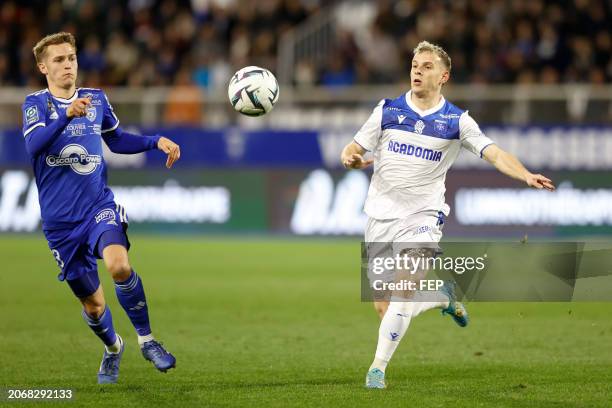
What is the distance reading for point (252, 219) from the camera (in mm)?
20422

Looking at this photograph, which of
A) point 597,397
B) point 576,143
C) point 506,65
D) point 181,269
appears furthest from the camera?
point 506,65

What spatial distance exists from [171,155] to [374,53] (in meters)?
15.0

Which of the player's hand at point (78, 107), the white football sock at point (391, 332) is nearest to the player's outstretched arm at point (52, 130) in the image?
the player's hand at point (78, 107)

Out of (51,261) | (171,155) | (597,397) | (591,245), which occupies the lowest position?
(51,261)

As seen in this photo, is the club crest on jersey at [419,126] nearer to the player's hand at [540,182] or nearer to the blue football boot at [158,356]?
the player's hand at [540,182]

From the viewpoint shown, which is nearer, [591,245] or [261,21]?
[591,245]

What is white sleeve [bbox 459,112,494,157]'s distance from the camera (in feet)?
25.7

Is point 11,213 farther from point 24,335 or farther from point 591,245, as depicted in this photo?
point 591,245

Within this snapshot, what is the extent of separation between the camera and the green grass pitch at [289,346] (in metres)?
7.39

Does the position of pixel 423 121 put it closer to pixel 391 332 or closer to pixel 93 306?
pixel 391 332

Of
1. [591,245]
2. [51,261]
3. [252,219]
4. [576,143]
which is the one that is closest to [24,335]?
[591,245]

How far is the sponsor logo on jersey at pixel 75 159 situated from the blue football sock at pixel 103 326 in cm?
106

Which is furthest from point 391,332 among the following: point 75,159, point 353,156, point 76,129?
point 76,129

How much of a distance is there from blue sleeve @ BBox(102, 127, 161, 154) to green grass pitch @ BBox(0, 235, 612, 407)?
168 centimetres
